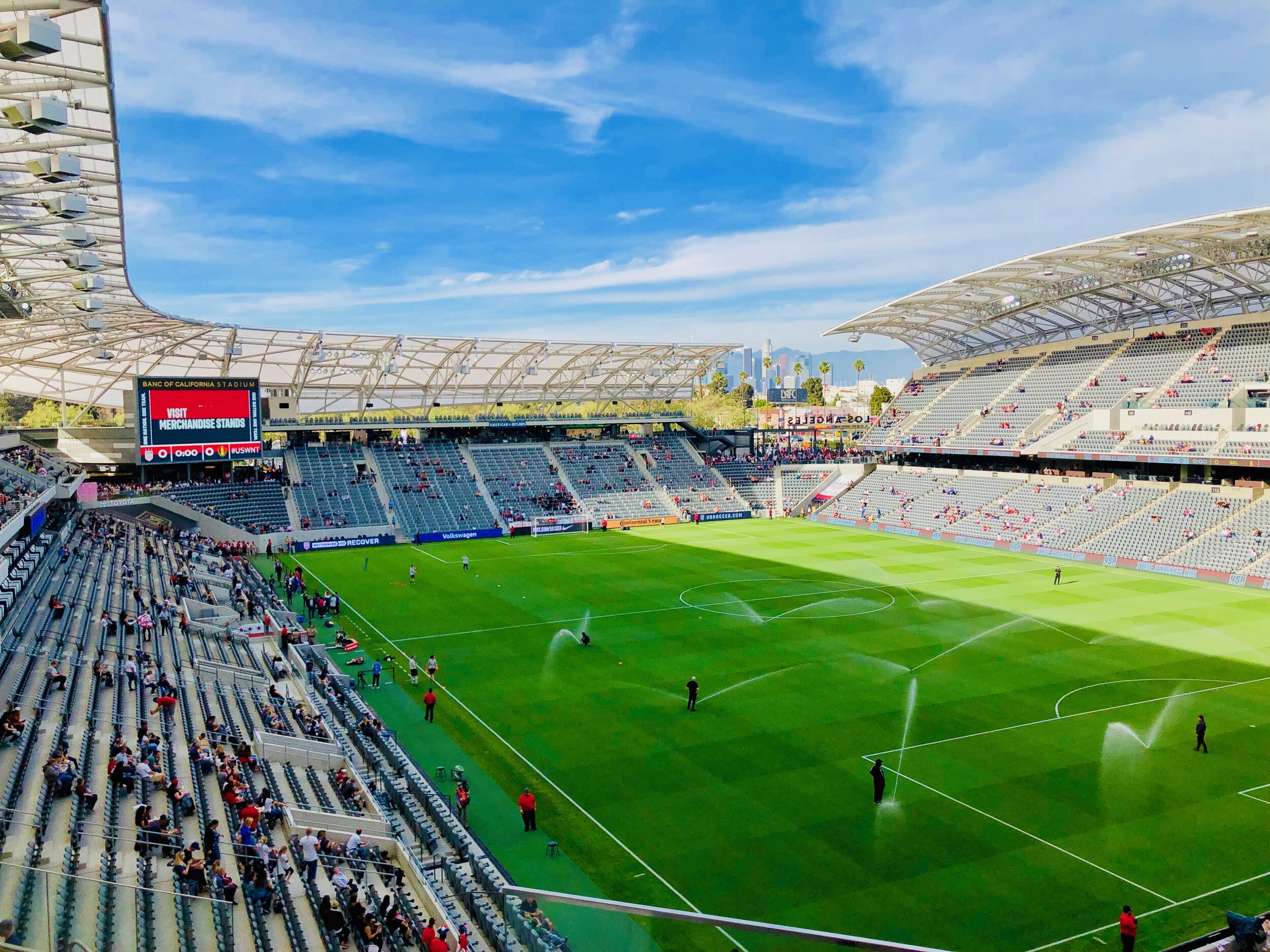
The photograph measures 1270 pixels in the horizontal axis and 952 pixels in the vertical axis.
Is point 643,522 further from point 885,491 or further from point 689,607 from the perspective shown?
point 689,607

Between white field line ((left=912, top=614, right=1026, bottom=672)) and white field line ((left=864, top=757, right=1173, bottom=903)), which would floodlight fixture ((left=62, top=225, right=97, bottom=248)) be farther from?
white field line ((left=912, top=614, right=1026, bottom=672))

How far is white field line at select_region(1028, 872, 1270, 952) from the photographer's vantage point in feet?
45.1

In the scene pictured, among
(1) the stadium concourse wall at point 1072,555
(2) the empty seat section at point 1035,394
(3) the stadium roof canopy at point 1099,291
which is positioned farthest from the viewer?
(2) the empty seat section at point 1035,394

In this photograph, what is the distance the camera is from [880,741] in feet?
72.0

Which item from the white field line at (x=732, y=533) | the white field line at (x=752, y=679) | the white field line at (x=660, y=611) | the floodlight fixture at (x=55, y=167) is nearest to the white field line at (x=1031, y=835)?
the white field line at (x=752, y=679)

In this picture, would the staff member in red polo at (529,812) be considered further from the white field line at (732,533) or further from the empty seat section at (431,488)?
the empty seat section at (431,488)

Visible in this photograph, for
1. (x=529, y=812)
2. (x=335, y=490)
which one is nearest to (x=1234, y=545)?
(x=529, y=812)

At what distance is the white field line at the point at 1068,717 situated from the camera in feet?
70.8

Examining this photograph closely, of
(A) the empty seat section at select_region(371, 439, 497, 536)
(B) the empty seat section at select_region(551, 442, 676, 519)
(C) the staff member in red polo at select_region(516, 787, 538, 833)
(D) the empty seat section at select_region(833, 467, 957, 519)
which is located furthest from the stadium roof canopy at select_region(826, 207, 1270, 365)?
(C) the staff member in red polo at select_region(516, 787, 538, 833)

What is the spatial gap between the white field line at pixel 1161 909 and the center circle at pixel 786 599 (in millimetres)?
19800

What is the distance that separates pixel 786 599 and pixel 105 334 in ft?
123

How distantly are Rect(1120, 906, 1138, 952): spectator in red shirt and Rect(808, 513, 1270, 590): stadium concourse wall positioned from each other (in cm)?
3353

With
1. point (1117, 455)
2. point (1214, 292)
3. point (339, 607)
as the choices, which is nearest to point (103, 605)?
point (339, 607)

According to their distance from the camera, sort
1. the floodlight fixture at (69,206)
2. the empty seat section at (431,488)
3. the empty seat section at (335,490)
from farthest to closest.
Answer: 1. the empty seat section at (431,488)
2. the empty seat section at (335,490)
3. the floodlight fixture at (69,206)
